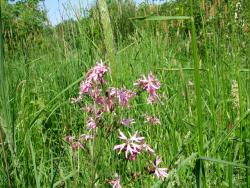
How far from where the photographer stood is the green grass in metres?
0.89

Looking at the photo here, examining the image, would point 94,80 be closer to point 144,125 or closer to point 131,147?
point 131,147

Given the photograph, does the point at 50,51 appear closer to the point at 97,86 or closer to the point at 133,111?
the point at 133,111

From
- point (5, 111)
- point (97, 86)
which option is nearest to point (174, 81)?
point (97, 86)

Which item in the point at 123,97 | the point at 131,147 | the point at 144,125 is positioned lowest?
the point at 144,125

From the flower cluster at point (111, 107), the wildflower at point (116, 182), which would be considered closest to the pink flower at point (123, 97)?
the flower cluster at point (111, 107)

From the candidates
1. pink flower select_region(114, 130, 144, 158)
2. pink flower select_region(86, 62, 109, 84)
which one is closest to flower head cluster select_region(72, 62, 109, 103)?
pink flower select_region(86, 62, 109, 84)

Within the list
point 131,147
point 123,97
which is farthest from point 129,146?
point 123,97

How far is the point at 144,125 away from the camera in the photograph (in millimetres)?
1733

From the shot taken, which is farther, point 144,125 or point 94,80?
point 144,125

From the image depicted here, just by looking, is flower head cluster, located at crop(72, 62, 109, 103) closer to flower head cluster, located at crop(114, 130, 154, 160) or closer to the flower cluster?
the flower cluster

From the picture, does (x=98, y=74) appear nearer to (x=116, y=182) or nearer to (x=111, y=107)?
(x=111, y=107)

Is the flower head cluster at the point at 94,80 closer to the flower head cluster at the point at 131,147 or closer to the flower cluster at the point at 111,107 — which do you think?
the flower cluster at the point at 111,107

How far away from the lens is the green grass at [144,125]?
89cm

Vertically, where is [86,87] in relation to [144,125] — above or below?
above
